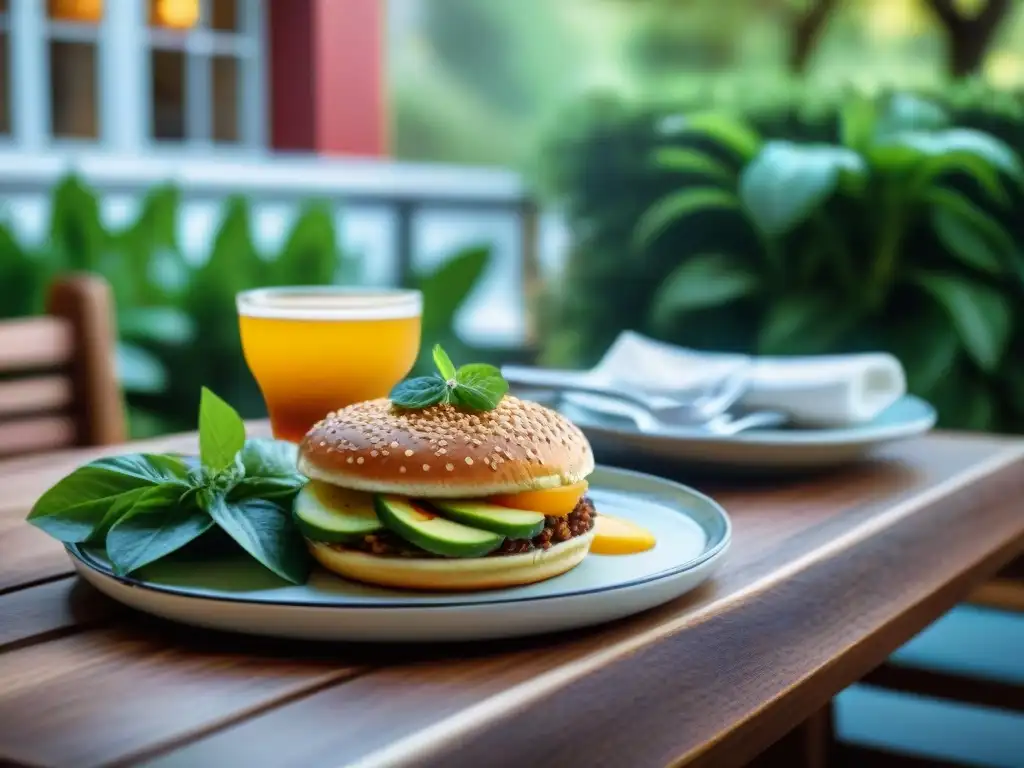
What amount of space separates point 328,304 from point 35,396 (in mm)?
620

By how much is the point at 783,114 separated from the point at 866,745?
192cm

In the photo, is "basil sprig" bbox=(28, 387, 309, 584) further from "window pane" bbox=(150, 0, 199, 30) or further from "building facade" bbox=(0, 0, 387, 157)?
"window pane" bbox=(150, 0, 199, 30)

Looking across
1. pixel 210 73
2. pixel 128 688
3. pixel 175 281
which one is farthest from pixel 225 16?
pixel 128 688

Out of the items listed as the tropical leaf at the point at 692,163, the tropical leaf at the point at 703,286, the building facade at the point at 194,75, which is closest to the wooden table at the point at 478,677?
the tropical leaf at the point at 703,286

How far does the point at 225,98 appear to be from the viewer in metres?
6.98

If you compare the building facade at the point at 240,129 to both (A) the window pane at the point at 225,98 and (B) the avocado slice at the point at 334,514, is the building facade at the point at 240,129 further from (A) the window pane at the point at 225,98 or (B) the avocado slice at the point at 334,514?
(B) the avocado slice at the point at 334,514

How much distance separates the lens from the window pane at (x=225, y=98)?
6941 millimetres

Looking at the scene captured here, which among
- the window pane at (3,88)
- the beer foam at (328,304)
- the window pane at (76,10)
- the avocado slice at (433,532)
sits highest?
the window pane at (76,10)

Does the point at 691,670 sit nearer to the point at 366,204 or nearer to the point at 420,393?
the point at 420,393

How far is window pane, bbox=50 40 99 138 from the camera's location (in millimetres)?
6246

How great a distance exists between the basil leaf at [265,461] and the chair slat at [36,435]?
77cm

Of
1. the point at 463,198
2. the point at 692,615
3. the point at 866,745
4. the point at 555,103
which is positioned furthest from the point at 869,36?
the point at 692,615

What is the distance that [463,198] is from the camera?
18.6 ft

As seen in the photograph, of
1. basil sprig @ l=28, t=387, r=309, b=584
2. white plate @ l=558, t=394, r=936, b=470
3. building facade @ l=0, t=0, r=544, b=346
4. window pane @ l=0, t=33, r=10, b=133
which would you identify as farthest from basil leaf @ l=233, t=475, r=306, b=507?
window pane @ l=0, t=33, r=10, b=133
